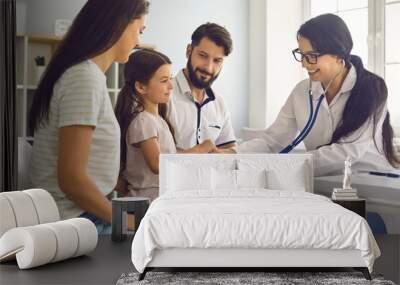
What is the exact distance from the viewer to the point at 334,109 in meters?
6.52

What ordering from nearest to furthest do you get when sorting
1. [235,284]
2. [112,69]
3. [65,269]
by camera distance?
1. [235,284]
2. [65,269]
3. [112,69]

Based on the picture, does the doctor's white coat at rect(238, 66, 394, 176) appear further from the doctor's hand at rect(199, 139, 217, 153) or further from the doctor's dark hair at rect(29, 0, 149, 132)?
the doctor's dark hair at rect(29, 0, 149, 132)

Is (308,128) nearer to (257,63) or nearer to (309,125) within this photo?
(309,125)

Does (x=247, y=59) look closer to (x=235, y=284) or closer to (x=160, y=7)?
(x=160, y=7)

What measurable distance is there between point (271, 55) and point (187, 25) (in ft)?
2.90

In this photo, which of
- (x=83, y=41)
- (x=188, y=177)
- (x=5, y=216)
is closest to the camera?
(x=5, y=216)

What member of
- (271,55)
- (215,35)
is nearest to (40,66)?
(215,35)

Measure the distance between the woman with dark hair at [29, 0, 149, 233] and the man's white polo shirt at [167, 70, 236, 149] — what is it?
57cm

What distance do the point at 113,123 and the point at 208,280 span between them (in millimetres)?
2287

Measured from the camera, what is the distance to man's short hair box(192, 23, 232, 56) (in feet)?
21.9

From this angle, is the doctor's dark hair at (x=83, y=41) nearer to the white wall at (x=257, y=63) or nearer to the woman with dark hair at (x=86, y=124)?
the woman with dark hair at (x=86, y=124)

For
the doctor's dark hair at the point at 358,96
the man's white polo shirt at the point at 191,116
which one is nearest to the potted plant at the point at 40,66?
the man's white polo shirt at the point at 191,116

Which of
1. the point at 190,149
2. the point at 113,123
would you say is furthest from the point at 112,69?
the point at 190,149

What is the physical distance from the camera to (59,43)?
21.4 feet
